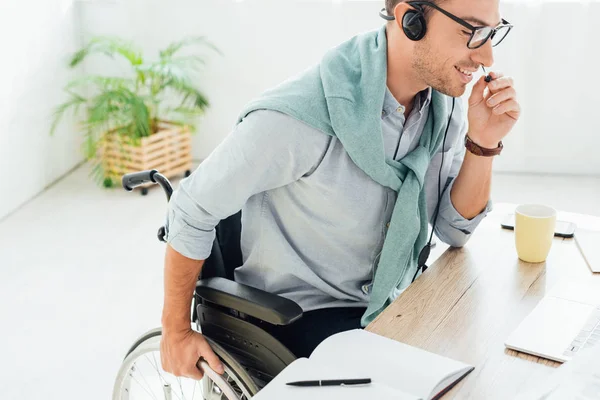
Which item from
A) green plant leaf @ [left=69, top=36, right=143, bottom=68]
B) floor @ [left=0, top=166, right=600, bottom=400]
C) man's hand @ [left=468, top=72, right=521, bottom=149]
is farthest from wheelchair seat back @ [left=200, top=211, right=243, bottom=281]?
green plant leaf @ [left=69, top=36, right=143, bottom=68]

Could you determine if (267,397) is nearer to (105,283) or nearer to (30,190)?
(105,283)

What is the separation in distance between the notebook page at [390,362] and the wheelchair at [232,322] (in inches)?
8.7

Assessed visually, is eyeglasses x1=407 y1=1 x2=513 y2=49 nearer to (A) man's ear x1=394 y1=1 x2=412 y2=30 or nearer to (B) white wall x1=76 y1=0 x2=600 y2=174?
(A) man's ear x1=394 y1=1 x2=412 y2=30

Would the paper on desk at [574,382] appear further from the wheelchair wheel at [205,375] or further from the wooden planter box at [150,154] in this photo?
the wooden planter box at [150,154]

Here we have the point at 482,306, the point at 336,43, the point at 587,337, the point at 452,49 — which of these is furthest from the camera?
the point at 336,43

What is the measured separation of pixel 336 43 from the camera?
404 centimetres

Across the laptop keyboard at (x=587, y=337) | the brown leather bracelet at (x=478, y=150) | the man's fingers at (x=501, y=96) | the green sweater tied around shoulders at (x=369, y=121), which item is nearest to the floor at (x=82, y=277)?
the green sweater tied around shoulders at (x=369, y=121)

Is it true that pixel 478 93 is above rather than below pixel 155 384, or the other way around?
above

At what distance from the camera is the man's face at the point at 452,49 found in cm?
142

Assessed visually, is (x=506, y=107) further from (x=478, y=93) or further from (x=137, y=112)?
(x=137, y=112)

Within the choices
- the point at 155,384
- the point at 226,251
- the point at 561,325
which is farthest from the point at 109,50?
the point at 561,325

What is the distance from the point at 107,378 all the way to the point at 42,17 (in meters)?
2.10

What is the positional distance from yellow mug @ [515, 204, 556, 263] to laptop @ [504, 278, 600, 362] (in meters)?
0.11

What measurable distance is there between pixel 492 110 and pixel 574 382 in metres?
0.67
